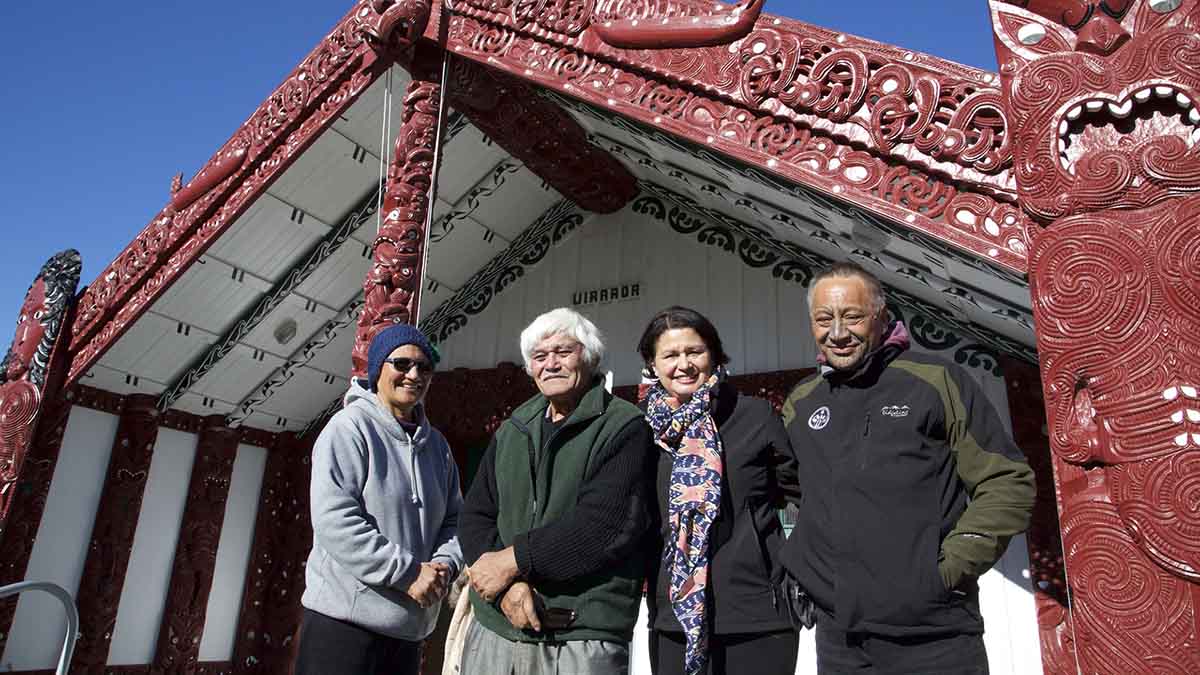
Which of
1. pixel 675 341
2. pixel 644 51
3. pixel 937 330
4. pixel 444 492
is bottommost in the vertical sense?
pixel 444 492

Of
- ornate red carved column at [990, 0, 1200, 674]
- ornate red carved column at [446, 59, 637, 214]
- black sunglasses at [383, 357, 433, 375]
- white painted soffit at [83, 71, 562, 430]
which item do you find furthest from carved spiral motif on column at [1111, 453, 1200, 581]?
white painted soffit at [83, 71, 562, 430]

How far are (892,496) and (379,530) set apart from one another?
1.25 m

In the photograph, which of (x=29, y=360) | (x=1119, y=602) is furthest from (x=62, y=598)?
(x=29, y=360)

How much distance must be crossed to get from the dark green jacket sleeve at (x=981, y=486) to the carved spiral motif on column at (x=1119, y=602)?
392mm

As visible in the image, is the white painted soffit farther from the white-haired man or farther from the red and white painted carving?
the white-haired man

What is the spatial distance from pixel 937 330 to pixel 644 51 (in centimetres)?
237

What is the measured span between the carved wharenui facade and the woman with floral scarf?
2.21ft

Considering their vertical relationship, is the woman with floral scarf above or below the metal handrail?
above

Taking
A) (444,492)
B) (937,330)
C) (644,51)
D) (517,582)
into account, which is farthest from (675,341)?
(937,330)

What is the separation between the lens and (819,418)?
170 cm

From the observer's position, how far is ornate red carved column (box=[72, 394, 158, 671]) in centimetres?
470

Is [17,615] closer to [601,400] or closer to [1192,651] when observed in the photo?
[601,400]

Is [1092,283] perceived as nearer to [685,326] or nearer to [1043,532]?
[685,326]

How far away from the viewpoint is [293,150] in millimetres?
4098
